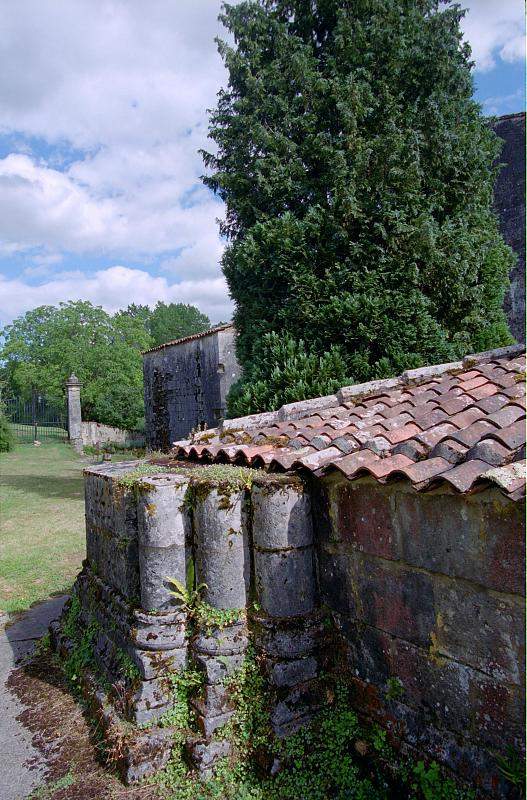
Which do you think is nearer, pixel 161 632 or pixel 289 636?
pixel 289 636

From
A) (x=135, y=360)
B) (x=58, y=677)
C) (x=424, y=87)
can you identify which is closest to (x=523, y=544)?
(x=58, y=677)

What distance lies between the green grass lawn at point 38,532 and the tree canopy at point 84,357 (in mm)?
12215

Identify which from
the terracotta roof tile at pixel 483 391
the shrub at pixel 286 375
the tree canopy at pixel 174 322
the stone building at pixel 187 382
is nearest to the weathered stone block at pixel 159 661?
the terracotta roof tile at pixel 483 391

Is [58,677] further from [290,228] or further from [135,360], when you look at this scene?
[135,360]

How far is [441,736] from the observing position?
9.39ft

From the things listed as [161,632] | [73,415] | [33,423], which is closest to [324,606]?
[161,632]

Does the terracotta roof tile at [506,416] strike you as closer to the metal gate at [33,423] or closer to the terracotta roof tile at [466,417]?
the terracotta roof tile at [466,417]

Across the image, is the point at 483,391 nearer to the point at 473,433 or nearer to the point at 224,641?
the point at 473,433

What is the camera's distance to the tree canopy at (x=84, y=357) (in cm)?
3316

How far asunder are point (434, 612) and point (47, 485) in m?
16.2

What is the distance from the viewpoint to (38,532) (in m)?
11.0

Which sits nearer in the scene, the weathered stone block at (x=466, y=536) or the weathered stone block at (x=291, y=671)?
the weathered stone block at (x=466, y=536)

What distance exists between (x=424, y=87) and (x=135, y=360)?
32.6m

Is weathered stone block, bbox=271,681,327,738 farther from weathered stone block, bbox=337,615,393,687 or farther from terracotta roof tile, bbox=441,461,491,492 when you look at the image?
terracotta roof tile, bbox=441,461,491,492
